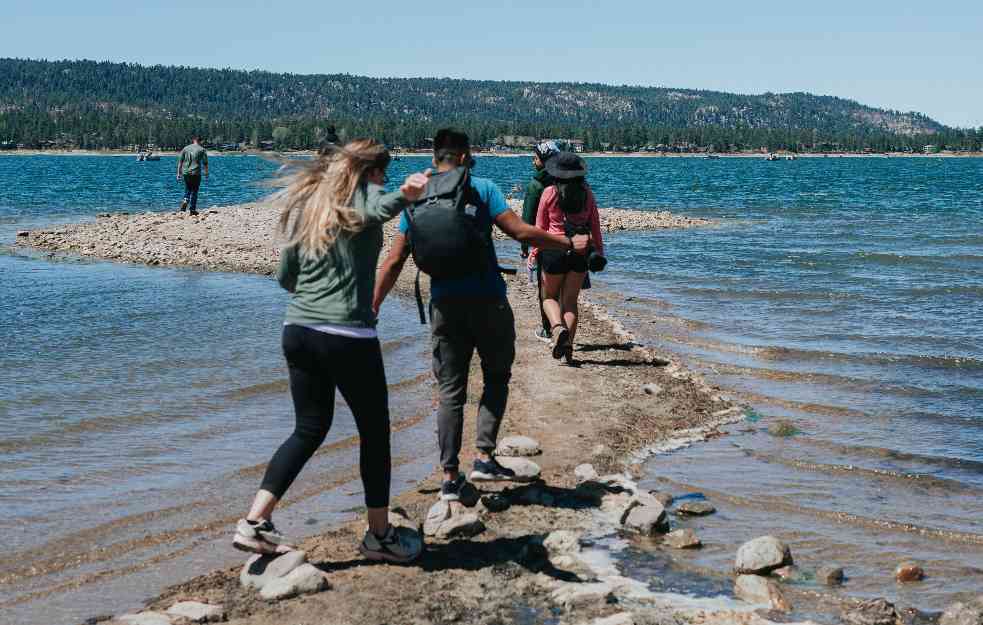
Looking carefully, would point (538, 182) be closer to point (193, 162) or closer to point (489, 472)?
point (489, 472)

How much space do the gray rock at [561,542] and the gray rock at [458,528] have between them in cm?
44

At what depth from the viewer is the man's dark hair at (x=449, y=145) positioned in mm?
6094

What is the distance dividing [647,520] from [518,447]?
72.3 inches

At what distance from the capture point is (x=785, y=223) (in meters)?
38.1

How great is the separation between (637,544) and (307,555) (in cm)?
182

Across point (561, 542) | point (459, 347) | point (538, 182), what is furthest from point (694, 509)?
point (538, 182)

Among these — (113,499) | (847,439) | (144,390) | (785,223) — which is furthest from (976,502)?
(785,223)

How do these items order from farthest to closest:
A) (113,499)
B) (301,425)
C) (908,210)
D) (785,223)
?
(908,210) → (785,223) → (113,499) → (301,425)

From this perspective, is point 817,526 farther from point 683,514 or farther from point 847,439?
point 847,439

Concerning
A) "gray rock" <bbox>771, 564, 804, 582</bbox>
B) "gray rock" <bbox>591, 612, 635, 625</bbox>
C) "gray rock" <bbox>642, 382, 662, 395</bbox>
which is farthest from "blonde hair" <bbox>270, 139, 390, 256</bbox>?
"gray rock" <bbox>642, 382, 662, 395</bbox>

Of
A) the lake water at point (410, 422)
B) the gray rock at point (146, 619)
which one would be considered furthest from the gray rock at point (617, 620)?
the gray rock at point (146, 619)

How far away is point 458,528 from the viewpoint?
606 centimetres

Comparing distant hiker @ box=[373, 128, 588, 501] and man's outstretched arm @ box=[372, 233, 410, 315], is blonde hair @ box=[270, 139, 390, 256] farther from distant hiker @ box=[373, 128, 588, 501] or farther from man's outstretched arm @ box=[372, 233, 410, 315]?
man's outstretched arm @ box=[372, 233, 410, 315]

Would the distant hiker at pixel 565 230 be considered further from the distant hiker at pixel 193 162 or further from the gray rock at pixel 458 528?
the distant hiker at pixel 193 162
